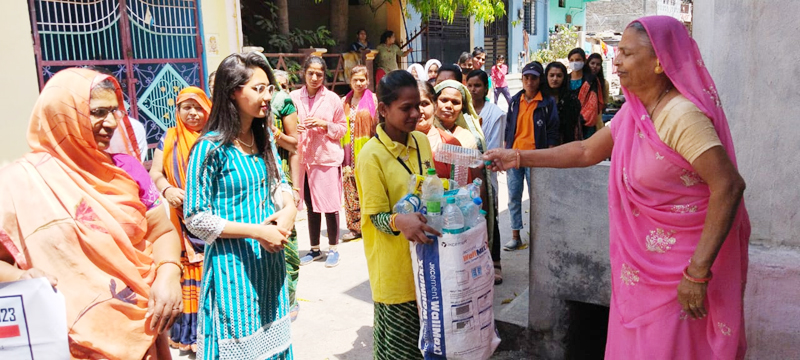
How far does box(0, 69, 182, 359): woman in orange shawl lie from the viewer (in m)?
1.93

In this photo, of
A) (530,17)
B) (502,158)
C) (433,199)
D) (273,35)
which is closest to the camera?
(433,199)

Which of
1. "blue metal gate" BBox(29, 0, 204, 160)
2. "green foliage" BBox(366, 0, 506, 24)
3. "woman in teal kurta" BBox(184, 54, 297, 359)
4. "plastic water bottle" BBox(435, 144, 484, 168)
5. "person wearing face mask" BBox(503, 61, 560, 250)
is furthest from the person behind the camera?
"green foliage" BBox(366, 0, 506, 24)

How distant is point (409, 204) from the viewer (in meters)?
2.52

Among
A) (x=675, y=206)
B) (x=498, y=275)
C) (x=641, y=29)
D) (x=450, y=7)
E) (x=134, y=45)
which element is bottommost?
(x=498, y=275)

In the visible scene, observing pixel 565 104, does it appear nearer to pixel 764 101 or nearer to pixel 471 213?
pixel 764 101

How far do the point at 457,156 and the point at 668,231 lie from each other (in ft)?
4.24

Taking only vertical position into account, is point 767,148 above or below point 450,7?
below

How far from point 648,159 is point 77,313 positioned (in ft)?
6.73

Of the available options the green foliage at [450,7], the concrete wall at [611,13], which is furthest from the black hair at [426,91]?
the concrete wall at [611,13]

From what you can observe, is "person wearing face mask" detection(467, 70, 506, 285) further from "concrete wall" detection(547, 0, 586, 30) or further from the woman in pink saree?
"concrete wall" detection(547, 0, 586, 30)

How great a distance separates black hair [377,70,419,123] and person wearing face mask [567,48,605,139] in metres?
5.09

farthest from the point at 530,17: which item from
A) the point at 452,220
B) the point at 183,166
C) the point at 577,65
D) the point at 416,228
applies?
the point at 416,228

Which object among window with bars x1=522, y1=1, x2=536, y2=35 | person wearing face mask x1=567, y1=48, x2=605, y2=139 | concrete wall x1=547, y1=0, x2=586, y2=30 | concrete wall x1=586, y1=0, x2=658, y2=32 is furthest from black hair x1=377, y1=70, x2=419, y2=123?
concrete wall x1=586, y1=0, x2=658, y2=32

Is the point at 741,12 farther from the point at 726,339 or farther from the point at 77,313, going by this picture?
the point at 77,313
